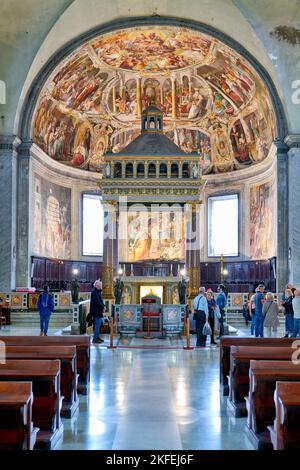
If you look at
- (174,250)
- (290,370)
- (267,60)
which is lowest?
(290,370)

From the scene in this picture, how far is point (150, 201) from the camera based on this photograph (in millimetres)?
23875

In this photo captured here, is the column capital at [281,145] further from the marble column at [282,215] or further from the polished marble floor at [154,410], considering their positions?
the polished marble floor at [154,410]

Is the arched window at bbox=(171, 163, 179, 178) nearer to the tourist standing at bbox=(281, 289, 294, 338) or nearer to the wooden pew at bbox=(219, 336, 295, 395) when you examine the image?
the tourist standing at bbox=(281, 289, 294, 338)

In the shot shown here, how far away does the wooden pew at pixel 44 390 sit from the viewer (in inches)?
274

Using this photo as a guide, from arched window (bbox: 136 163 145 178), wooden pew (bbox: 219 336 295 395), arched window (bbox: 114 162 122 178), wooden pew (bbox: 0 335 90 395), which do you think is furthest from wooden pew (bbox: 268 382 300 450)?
arched window (bbox: 114 162 122 178)

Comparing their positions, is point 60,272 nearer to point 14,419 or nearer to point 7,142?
point 7,142

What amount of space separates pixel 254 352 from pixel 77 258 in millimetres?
26719

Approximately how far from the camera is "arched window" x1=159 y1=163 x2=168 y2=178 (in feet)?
80.1

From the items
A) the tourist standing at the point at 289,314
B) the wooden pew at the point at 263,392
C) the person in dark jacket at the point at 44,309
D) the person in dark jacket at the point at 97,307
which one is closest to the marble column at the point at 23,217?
the person in dark jacket at the point at 44,309

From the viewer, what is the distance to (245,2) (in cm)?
2508

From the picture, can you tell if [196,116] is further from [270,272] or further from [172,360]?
[172,360]

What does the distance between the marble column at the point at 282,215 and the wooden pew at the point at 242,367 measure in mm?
18818

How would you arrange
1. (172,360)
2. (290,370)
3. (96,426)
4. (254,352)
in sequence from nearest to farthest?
1. (290,370)
2. (96,426)
3. (254,352)
4. (172,360)
